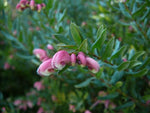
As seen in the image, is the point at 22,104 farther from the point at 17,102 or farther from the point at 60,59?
the point at 60,59

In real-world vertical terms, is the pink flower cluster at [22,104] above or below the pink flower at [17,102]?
below

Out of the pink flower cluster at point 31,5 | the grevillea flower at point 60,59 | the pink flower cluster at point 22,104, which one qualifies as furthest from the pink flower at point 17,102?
the grevillea flower at point 60,59

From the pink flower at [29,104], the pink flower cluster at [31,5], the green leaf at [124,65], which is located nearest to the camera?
the green leaf at [124,65]

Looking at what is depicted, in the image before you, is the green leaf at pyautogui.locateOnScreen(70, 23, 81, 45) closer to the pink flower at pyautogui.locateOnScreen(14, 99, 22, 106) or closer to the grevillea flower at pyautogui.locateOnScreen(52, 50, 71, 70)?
the grevillea flower at pyautogui.locateOnScreen(52, 50, 71, 70)

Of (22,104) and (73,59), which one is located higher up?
(73,59)

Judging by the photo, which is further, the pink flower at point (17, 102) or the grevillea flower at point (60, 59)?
the pink flower at point (17, 102)

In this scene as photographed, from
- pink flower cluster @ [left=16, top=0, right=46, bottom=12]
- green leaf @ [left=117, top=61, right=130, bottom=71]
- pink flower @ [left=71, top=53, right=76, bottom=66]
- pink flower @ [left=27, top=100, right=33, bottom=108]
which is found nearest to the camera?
pink flower @ [left=71, top=53, right=76, bottom=66]

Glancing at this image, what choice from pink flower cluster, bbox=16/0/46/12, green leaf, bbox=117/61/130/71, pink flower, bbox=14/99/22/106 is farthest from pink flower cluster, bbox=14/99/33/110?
green leaf, bbox=117/61/130/71

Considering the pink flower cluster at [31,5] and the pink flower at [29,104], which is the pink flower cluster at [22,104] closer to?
the pink flower at [29,104]

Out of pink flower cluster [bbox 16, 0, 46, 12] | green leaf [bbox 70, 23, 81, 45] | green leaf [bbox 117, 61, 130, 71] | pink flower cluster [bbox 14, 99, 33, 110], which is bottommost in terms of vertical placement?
pink flower cluster [bbox 14, 99, 33, 110]

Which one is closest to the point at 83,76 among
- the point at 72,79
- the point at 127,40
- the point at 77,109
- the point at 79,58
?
the point at 72,79

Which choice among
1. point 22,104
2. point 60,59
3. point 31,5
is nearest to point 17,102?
point 22,104
